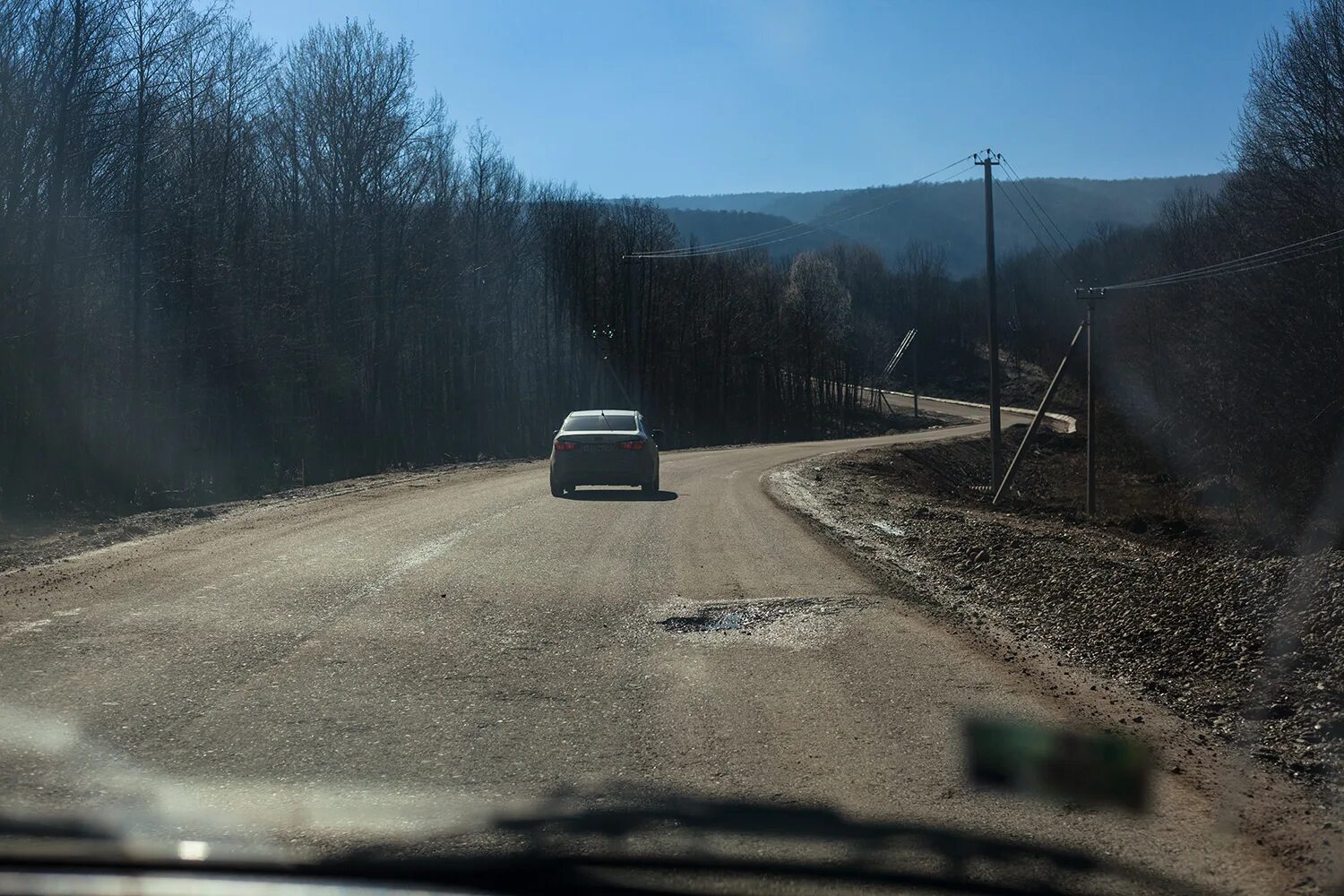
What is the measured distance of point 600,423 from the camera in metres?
22.1

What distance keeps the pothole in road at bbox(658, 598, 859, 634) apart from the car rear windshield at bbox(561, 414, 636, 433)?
1192 centimetres

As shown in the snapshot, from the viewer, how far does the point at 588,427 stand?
22.0 metres

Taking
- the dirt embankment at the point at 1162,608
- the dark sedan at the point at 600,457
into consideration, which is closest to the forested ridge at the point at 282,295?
the dark sedan at the point at 600,457

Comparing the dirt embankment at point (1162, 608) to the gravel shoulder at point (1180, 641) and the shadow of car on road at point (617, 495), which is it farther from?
the shadow of car on road at point (617, 495)

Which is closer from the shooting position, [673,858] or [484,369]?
[673,858]

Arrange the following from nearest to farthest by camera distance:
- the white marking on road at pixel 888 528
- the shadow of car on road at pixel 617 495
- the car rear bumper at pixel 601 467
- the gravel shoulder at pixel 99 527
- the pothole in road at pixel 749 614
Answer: the pothole in road at pixel 749 614 < the gravel shoulder at pixel 99 527 < the white marking on road at pixel 888 528 < the shadow of car on road at pixel 617 495 < the car rear bumper at pixel 601 467

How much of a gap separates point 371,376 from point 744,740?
1794 inches

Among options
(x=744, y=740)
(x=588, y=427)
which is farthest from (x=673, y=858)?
(x=588, y=427)

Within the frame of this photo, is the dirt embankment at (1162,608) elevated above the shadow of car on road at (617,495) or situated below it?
above

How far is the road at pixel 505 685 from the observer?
5.18 meters

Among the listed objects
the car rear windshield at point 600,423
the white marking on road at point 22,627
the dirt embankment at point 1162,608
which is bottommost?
the dirt embankment at point 1162,608

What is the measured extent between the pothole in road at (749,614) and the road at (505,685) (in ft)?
0.37

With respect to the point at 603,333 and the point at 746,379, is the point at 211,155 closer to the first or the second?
the point at 603,333

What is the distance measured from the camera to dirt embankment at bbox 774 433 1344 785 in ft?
21.5
